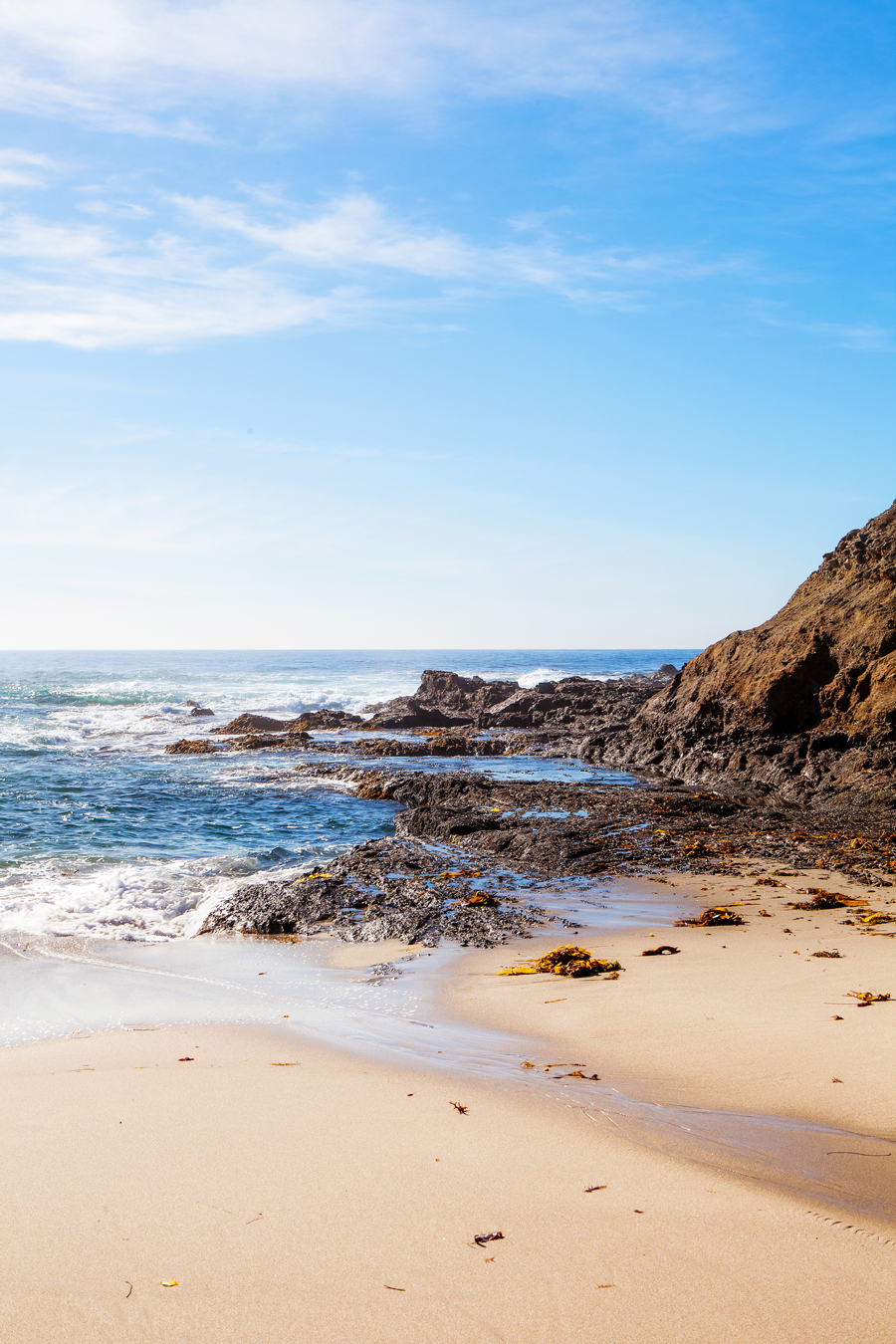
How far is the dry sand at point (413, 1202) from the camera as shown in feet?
8.28

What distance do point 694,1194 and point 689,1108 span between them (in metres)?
0.90

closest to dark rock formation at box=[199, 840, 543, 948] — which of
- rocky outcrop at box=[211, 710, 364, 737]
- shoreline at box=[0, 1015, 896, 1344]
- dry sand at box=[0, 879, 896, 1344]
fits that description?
dry sand at box=[0, 879, 896, 1344]

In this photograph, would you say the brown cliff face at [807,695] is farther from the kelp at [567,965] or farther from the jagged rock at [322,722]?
the jagged rock at [322,722]

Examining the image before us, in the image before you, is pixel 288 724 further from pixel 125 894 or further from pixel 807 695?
pixel 125 894

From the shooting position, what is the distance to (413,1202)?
10.3ft

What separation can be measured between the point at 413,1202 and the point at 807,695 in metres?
14.9

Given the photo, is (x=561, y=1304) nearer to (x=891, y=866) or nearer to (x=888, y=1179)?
(x=888, y=1179)

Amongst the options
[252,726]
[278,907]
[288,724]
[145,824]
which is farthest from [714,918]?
[288,724]

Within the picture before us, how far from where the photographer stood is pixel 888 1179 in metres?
3.28

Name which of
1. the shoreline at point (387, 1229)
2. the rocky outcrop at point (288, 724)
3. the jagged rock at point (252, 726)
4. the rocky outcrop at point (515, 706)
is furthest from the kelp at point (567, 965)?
the jagged rock at point (252, 726)

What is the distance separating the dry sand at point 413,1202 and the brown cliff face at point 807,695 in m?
10.5

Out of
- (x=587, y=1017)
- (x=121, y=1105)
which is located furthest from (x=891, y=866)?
(x=121, y=1105)

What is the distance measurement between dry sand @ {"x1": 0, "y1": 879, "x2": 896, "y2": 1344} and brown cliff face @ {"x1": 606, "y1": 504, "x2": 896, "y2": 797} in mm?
10514

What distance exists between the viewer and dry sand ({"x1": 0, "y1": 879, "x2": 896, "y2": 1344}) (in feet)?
8.28
